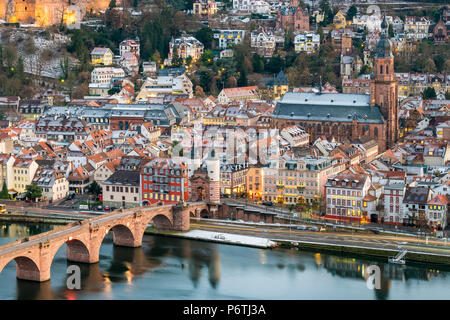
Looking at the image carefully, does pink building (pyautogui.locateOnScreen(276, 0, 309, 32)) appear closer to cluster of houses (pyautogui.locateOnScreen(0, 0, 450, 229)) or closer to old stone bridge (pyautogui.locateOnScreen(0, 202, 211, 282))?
cluster of houses (pyautogui.locateOnScreen(0, 0, 450, 229))

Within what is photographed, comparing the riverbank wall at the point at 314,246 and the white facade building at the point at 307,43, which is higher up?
the white facade building at the point at 307,43

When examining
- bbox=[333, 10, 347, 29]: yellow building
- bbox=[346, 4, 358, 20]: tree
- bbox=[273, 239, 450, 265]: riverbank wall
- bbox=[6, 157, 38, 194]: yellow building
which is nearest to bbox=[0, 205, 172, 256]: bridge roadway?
bbox=[273, 239, 450, 265]: riverbank wall

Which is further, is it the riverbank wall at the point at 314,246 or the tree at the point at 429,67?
the tree at the point at 429,67

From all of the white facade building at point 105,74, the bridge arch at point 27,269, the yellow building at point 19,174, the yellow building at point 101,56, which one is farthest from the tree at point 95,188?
the yellow building at point 101,56

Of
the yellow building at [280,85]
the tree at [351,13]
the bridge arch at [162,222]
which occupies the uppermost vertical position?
the tree at [351,13]

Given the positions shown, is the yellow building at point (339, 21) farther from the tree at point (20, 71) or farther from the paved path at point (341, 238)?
the paved path at point (341, 238)

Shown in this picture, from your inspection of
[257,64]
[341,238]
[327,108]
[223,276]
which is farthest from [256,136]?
[257,64]
